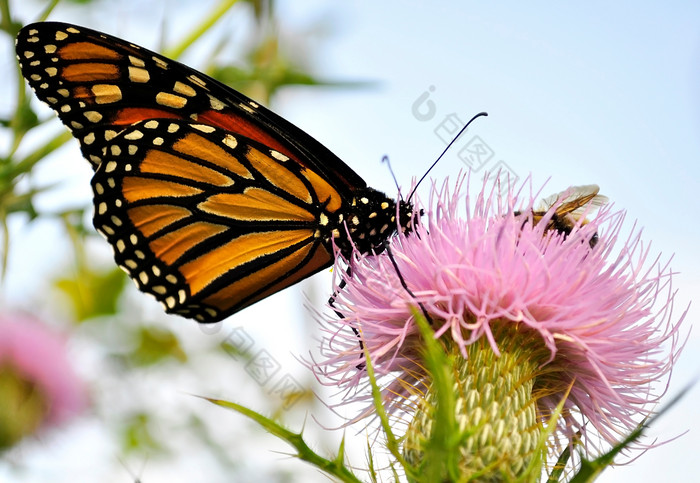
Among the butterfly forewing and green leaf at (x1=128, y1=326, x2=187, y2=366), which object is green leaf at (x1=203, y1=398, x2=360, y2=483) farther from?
green leaf at (x1=128, y1=326, x2=187, y2=366)

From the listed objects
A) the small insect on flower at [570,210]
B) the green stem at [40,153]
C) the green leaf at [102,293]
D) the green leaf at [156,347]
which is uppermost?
the small insect on flower at [570,210]

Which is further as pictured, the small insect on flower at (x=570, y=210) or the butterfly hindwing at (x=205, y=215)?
the butterfly hindwing at (x=205, y=215)

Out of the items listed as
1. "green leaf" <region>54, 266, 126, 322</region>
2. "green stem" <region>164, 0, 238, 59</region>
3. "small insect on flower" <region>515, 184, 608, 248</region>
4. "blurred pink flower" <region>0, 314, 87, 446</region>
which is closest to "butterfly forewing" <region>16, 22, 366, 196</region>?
"green stem" <region>164, 0, 238, 59</region>

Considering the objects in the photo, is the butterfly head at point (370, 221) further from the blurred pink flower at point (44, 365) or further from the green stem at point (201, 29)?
the blurred pink flower at point (44, 365)

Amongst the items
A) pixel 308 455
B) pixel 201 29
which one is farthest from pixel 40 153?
pixel 308 455

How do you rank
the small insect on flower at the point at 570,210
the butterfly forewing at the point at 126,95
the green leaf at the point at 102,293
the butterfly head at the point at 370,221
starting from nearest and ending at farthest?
1. the small insect on flower at the point at 570,210
2. the butterfly head at the point at 370,221
3. the butterfly forewing at the point at 126,95
4. the green leaf at the point at 102,293

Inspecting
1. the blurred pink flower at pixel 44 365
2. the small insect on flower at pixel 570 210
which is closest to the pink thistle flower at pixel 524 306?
the small insect on flower at pixel 570 210

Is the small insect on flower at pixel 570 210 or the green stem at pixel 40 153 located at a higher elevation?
the small insect on flower at pixel 570 210
